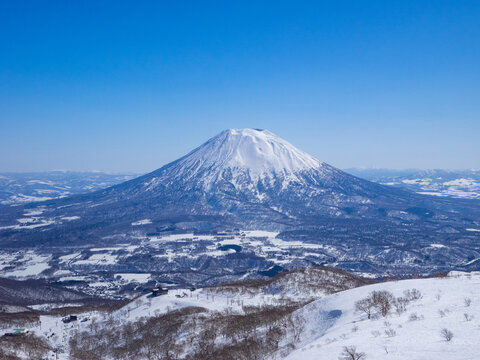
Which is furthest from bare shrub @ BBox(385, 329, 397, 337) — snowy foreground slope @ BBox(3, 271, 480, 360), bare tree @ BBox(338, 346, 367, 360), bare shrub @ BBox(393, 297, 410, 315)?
bare shrub @ BBox(393, 297, 410, 315)

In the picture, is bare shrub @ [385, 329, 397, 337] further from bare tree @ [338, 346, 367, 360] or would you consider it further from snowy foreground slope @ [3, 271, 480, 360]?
bare tree @ [338, 346, 367, 360]

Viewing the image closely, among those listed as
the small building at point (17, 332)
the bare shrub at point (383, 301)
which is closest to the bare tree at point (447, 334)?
the bare shrub at point (383, 301)

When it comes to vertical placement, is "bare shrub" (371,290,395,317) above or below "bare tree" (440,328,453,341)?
below

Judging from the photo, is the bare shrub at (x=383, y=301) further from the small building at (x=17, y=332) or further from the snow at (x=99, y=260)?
the snow at (x=99, y=260)

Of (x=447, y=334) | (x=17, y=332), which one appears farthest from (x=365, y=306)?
(x=17, y=332)

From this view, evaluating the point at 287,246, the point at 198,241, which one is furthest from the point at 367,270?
the point at 198,241

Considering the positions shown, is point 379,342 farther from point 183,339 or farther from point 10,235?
point 10,235
